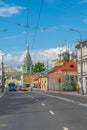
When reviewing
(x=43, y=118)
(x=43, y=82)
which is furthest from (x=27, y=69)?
(x=43, y=118)

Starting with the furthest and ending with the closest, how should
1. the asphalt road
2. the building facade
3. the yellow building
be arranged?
the building facade, the yellow building, the asphalt road

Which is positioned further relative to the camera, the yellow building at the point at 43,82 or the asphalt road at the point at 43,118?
the yellow building at the point at 43,82

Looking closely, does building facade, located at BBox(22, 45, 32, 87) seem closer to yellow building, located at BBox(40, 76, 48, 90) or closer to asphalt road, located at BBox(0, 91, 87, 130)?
yellow building, located at BBox(40, 76, 48, 90)

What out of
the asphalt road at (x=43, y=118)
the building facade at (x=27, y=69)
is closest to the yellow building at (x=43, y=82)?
the building facade at (x=27, y=69)

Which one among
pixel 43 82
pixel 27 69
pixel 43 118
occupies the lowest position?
pixel 43 118

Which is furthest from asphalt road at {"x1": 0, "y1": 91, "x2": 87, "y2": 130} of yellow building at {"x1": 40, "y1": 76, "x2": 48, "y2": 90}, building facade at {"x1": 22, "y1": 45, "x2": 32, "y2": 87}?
building facade at {"x1": 22, "y1": 45, "x2": 32, "y2": 87}

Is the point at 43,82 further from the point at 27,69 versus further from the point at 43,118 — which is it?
the point at 43,118

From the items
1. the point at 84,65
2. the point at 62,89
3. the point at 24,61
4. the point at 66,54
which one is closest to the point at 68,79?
the point at 62,89

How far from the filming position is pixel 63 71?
117 m

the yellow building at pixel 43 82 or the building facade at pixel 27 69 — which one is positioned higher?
the building facade at pixel 27 69

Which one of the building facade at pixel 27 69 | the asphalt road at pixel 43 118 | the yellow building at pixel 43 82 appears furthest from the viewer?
the building facade at pixel 27 69

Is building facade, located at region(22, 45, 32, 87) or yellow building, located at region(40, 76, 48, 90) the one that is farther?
building facade, located at region(22, 45, 32, 87)

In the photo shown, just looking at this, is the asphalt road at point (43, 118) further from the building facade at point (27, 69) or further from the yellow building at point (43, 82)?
the building facade at point (27, 69)

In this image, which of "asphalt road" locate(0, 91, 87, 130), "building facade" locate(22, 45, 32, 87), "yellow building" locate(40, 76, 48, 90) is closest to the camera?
"asphalt road" locate(0, 91, 87, 130)
